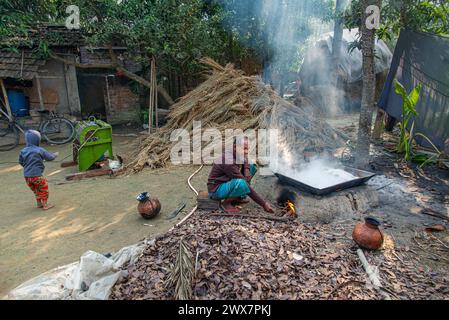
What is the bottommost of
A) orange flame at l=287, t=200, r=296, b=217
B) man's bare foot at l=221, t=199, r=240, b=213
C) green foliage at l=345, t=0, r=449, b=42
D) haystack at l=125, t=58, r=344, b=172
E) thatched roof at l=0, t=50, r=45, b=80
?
man's bare foot at l=221, t=199, r=240, b=213

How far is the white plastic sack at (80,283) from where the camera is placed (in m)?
3.31

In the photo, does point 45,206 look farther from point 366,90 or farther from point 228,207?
point 366,90

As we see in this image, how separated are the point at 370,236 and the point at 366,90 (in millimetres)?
3918

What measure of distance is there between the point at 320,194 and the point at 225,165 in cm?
179

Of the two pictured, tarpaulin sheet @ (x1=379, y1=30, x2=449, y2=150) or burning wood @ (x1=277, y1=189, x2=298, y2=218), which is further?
tarpaulin sheet @ (x1=379, y1=30, x2=449, y2=150)

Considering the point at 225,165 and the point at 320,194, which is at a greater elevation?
the point at 225,165

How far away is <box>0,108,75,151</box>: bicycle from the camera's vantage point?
10.9 meters

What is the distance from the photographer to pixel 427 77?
25.1 ft

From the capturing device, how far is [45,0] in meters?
10.0

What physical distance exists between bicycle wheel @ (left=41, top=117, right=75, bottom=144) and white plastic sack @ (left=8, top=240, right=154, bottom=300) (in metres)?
8.52

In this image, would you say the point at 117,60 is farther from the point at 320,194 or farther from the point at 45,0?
the point at 320,194

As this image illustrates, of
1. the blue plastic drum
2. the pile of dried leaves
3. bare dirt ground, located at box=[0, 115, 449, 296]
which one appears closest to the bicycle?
the blue plastic drum

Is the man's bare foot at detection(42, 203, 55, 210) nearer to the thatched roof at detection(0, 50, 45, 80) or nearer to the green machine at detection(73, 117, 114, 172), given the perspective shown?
the green machine at detection(73, 117, 114, 172)
